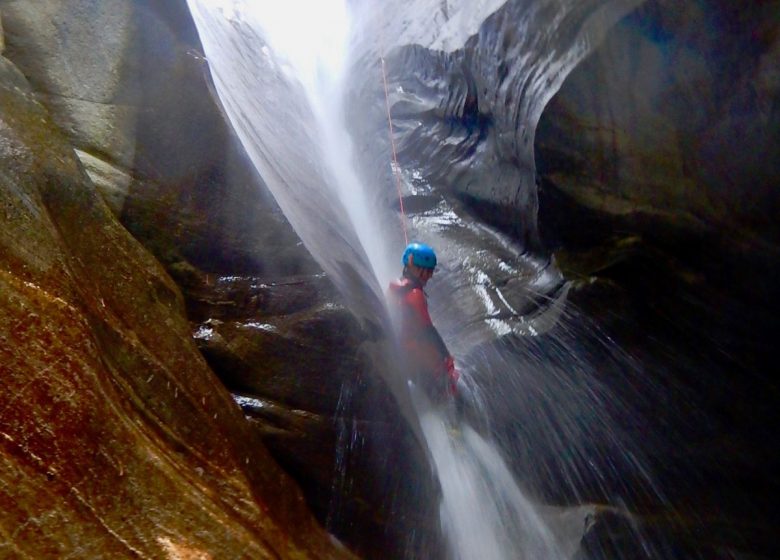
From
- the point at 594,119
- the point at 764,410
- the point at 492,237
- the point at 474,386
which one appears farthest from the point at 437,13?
the point at 764,410

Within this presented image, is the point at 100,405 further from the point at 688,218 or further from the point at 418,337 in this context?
the point at 688,218

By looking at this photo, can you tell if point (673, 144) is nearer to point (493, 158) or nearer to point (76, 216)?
point (493, 158)

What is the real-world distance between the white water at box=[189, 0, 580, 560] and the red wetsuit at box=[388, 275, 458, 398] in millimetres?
206

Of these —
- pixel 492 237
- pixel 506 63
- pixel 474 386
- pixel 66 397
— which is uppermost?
pixel 506 63

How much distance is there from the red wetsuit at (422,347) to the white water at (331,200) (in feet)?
0.67

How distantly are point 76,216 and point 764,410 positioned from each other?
16.9ft

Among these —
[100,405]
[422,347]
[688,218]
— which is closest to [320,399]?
[100,405]

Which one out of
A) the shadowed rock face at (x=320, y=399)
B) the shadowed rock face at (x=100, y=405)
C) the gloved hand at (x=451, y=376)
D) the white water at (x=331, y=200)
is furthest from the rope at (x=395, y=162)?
the shadowed rock face at (x=100, y=405)

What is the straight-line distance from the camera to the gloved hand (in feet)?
16.0

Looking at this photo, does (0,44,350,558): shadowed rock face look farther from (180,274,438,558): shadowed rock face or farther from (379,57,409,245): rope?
(379,57,409,245): rope

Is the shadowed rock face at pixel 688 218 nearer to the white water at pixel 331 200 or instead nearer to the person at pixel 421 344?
the person at pixel 421 344

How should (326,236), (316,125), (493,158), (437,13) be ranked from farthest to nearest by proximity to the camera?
(316,125)
(437,13)
(493,158)
(326,236)

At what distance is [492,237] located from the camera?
20.9 feet

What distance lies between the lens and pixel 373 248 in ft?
24.3
